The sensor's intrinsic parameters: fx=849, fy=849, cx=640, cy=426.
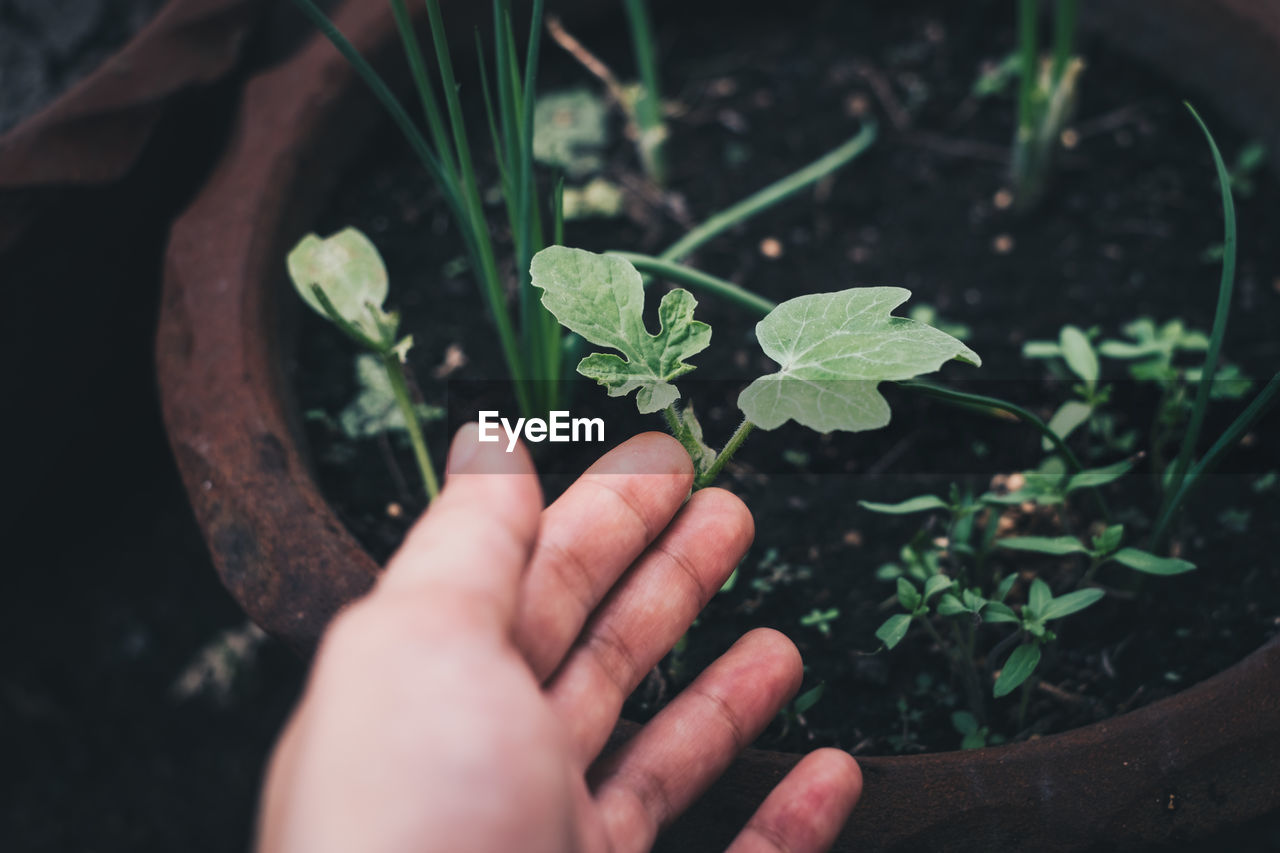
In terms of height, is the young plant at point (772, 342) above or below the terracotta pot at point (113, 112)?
below

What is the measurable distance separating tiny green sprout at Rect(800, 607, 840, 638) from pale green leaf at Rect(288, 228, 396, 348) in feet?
1.84

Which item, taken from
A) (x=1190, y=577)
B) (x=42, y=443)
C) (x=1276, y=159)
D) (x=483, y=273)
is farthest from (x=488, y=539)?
(x=1276, y=159)

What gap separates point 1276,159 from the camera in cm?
120

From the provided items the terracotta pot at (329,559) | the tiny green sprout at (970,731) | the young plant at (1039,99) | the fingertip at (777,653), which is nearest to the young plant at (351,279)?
the terracotta pot at (329,559)

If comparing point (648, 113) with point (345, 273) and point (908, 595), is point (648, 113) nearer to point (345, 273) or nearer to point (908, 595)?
point (345, 273)

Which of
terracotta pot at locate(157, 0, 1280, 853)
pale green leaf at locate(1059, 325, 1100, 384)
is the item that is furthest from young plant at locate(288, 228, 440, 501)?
pale green leaf at locate(1059, 325, 1100, 384)

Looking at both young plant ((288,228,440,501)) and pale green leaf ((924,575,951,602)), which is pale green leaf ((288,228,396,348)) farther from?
pale green leaf ((924,575,951,602))

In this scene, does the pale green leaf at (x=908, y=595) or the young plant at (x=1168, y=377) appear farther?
the young plant at (x=1168, y=377)

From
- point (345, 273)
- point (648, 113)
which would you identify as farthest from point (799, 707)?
point (648, 113)

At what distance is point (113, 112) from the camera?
42.7 inches

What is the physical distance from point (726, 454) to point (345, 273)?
48 cm

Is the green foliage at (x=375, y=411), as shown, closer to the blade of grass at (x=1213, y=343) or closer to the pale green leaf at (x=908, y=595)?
the pale green leaf at (x=908, y=595)

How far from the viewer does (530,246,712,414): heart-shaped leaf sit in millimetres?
744

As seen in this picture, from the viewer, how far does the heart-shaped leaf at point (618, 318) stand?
0.74 metres
